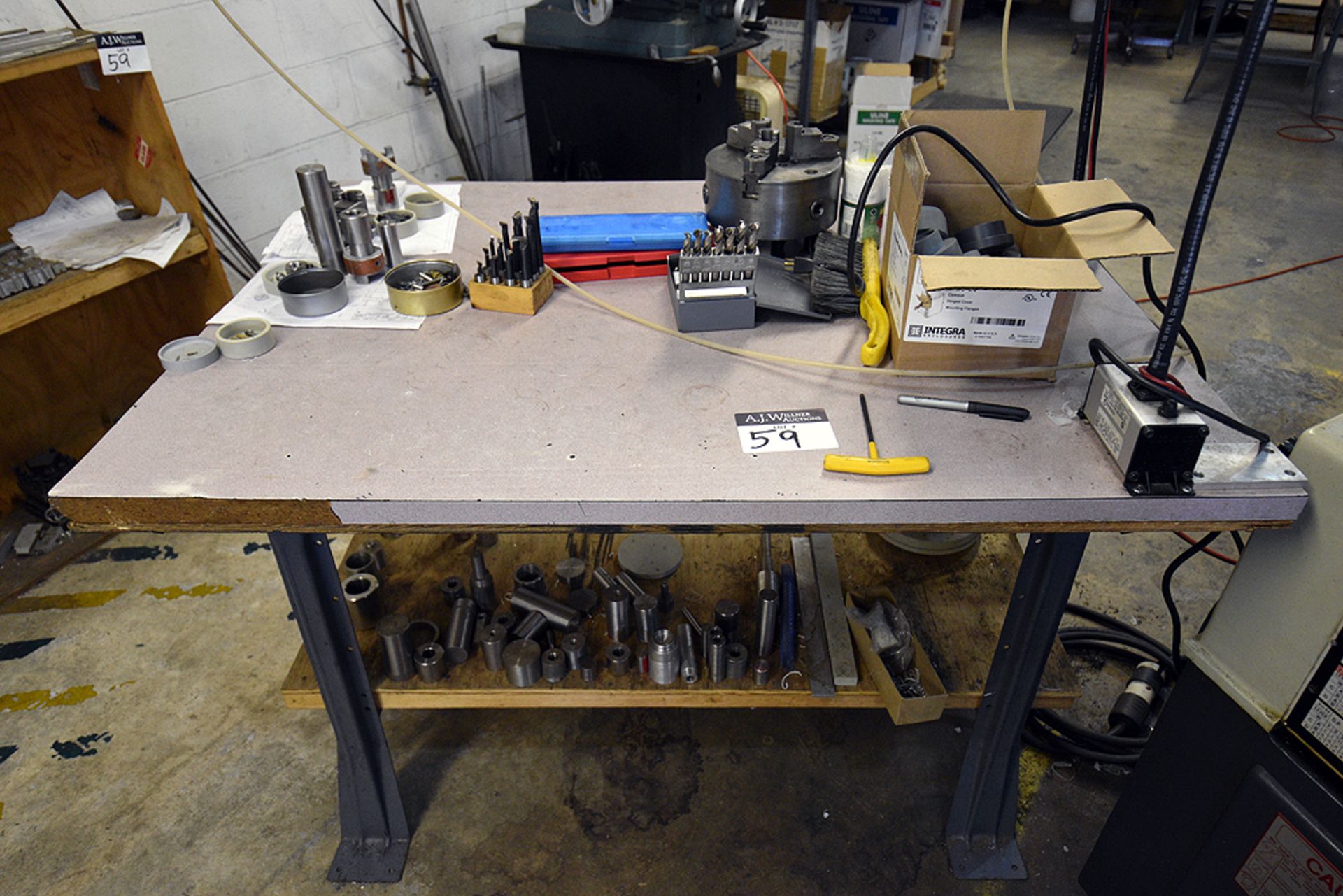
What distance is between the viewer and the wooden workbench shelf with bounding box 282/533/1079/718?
1.16m

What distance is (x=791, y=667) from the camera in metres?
1.18

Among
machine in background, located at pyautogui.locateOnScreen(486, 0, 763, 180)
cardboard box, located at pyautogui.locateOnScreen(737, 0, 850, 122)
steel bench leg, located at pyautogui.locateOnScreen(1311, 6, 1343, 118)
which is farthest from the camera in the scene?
steel bench leg, located at pyautogui.locateOnScreen(1311, 6, 1343, 118)

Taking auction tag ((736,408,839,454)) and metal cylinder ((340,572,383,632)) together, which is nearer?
auction tag ((736,408,839,454))

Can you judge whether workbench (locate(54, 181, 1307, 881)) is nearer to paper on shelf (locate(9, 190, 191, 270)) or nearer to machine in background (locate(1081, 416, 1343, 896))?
machine in background (locate(1081, 416, 1343, 896))

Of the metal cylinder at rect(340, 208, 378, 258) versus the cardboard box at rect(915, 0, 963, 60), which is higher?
the metal cylinder at rect(340, 208, 378, 258)

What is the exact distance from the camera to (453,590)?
1312 mm

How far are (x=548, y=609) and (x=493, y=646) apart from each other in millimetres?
118

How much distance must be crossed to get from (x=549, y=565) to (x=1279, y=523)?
102 centimetres

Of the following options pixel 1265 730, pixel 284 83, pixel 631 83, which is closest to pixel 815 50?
pixel 631 83

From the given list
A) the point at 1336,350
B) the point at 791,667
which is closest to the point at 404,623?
the point at 791,667

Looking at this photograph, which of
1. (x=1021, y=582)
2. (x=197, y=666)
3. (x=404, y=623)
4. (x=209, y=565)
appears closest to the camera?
(x=1021, y=582)

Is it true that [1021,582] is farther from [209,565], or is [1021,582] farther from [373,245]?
[209,565]

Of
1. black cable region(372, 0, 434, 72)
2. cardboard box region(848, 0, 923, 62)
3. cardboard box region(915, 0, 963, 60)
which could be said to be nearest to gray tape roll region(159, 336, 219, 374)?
black cable region(372, 0, 434, 72)

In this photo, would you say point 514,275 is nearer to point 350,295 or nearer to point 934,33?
point 350,295
